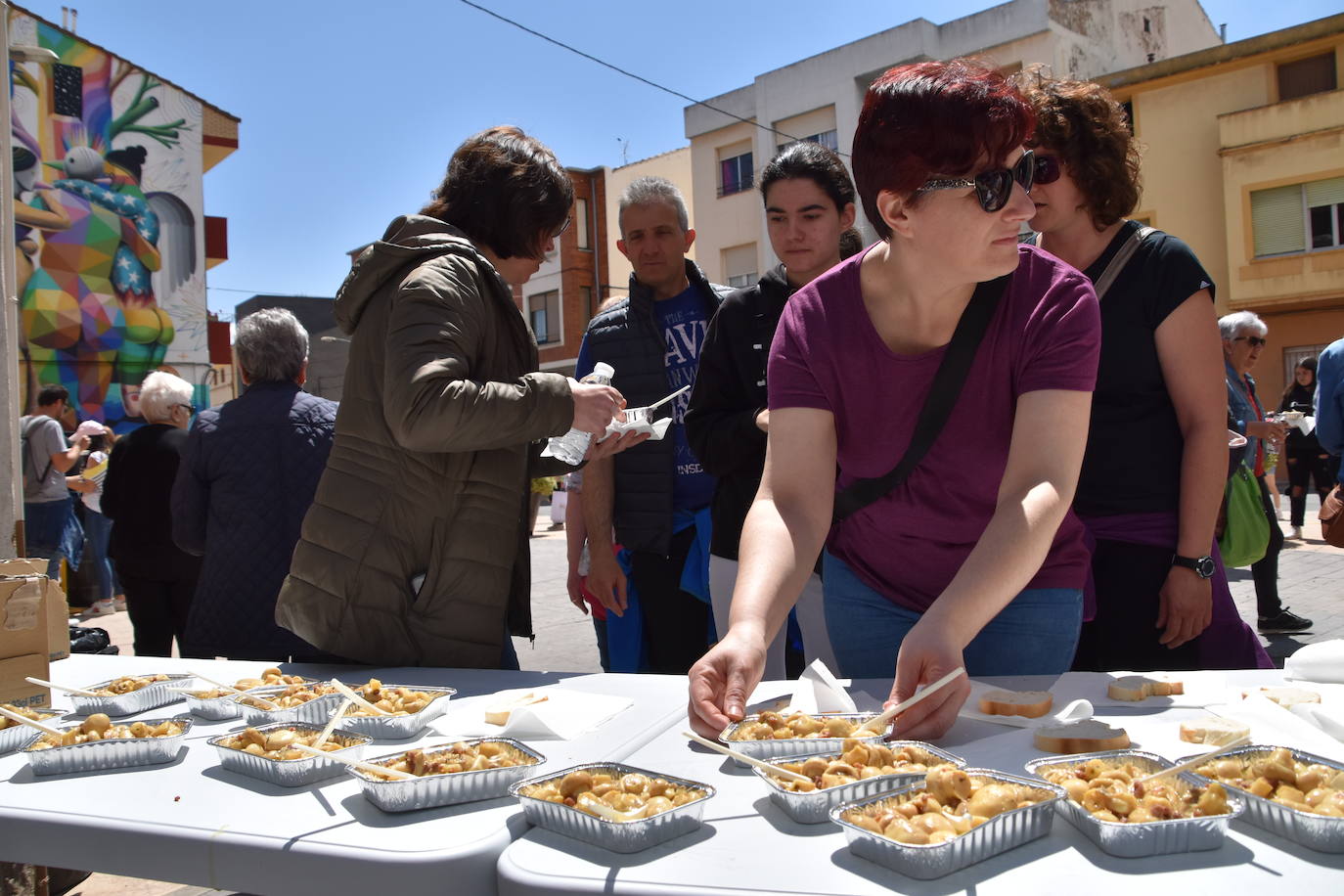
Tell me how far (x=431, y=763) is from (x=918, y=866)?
0.62m

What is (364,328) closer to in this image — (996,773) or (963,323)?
(963,323)

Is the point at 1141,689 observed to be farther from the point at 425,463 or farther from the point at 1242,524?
the point at 1242,524

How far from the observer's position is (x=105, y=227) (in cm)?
1767

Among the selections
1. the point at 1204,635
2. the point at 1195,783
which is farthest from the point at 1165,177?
the point at 1195,783

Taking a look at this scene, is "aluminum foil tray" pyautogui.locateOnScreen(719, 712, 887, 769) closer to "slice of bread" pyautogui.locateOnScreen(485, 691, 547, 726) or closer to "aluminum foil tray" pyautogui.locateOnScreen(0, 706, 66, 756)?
"slice of bread" pyautogui.locateOnScreen(485, 691, 547, 726)

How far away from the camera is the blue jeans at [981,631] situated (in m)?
1.78

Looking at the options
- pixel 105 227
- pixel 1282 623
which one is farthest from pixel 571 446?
pixel 105 227

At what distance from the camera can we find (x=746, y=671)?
4.71ft

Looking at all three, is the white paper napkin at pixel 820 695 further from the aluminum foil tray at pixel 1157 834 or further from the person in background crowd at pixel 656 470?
the person in background crowd at pixel 656 470

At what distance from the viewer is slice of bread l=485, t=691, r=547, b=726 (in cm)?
160

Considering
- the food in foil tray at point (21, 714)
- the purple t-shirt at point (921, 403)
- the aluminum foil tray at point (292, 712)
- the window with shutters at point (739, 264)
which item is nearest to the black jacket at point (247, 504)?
the food in foil tray at point (21, 714)

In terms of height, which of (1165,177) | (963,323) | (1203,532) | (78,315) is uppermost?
(1165,177)

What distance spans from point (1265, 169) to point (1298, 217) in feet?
3.52

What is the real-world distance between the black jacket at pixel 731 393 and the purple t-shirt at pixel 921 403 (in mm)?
938
